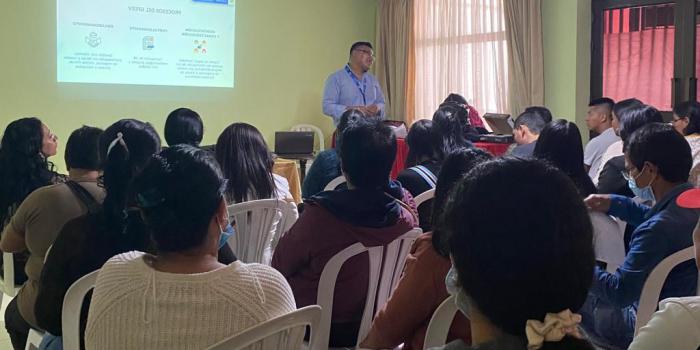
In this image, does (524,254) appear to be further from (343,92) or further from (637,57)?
(343,92)

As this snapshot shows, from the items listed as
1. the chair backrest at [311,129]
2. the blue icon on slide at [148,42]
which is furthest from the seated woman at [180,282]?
the chair backrest at [311,129]

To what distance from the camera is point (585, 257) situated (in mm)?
873

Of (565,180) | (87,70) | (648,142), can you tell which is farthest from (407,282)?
(87,70)

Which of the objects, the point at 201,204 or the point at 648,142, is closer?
the point at 201,204

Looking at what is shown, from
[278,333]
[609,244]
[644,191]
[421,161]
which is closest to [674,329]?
[278,333]

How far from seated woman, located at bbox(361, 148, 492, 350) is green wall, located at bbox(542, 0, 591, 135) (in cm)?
457

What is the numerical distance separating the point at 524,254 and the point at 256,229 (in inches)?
78.8

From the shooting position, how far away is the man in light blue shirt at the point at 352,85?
6.59 metres

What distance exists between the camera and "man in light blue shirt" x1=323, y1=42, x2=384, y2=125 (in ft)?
21.6

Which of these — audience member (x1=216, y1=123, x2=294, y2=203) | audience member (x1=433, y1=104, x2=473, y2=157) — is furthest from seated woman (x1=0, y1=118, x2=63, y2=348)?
audience member (x1=433, y1=104, x2=473, y2=157)

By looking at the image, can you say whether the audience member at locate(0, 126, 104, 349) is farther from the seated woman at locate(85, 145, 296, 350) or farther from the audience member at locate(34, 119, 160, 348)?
the seated woman at locate(85, 145, 296, 350)

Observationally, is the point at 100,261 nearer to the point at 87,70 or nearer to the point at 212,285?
the point at 212,285

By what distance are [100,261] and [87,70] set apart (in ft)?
15.9

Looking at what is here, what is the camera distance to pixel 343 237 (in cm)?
206
